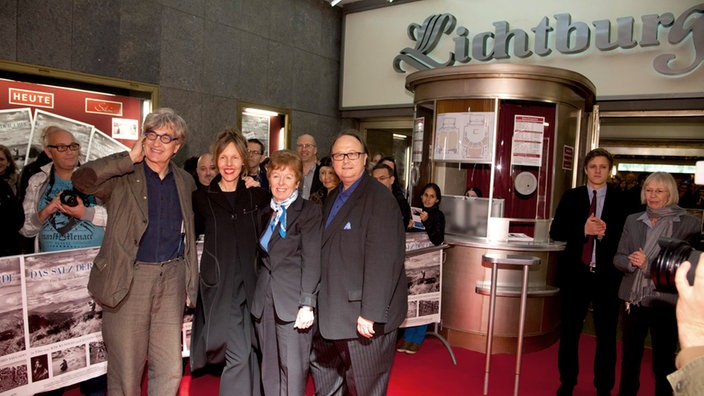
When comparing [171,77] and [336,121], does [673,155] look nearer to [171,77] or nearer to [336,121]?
[336,121]

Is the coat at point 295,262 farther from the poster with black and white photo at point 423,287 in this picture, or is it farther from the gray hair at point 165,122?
the poster with black and white photo at point 423,287

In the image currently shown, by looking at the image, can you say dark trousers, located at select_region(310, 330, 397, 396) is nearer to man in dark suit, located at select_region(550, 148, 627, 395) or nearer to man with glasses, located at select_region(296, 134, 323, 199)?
man in dark suit, located at select_region(550, 148, 627, 395)

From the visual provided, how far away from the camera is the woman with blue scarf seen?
2330 millimetres

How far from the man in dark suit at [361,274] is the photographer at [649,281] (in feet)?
5.36

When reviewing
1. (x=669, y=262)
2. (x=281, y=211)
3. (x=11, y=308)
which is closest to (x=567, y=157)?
(x=281, y=211)

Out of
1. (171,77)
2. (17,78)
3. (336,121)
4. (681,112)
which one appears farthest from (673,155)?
(17,78)

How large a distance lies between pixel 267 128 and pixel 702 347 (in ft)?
22.8

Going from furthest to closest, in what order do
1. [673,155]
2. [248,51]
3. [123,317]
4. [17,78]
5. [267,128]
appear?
[673,155]
[267,128]
[248,51]
[17,78]
[123,317]

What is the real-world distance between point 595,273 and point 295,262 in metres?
2.14

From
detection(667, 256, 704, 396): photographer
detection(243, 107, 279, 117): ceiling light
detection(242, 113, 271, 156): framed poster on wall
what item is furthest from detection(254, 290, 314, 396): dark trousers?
detection(243, 107, 279, 117): ceiling light

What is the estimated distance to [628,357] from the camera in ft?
9.82

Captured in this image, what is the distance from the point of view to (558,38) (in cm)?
655

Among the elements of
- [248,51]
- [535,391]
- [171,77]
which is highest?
[248,51]

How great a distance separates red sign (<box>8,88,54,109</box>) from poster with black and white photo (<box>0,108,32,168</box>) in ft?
0.27
